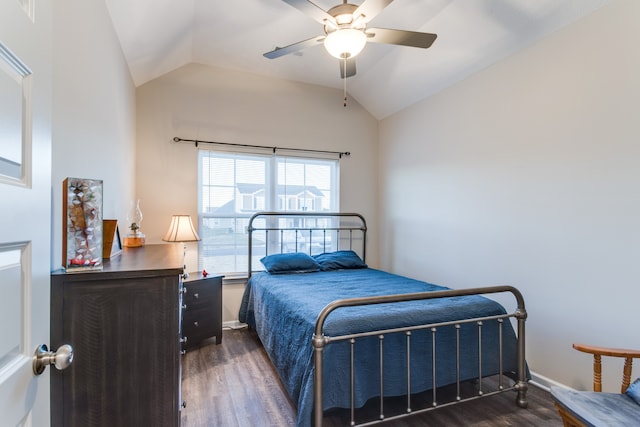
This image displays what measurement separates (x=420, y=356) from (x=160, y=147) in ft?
10.1

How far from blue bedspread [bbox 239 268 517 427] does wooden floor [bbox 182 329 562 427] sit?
0.65ft

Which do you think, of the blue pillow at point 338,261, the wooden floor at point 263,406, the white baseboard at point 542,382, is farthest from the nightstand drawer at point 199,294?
the white baseboard at point 542,382

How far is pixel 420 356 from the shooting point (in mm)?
1886

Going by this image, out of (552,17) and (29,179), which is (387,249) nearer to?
(552,17)

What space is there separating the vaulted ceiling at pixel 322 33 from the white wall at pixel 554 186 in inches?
6.4

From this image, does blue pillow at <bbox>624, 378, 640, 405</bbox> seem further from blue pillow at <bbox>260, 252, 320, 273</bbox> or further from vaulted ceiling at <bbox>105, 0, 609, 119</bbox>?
blue pillow at <bbox>260, 252, 320, 273</bbox>

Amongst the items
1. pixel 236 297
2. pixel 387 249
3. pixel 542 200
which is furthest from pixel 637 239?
pixel 236 297

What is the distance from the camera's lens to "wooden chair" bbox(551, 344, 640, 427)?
53.5 inches

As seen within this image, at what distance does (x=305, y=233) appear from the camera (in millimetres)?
3988

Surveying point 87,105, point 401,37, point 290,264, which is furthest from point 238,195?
point 401,37

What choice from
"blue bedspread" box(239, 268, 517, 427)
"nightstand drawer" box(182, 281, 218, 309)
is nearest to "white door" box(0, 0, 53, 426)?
"blue bedspread" box(239, 268, 517, 427)

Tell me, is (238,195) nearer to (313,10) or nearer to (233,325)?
(233,325)

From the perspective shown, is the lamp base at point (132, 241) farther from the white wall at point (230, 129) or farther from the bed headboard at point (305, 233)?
the bed headboard at point (305, 233)

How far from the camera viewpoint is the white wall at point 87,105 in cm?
126
